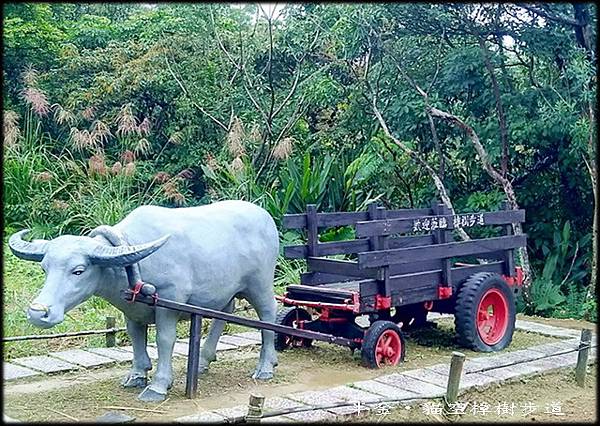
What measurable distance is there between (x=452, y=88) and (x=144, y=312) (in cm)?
575

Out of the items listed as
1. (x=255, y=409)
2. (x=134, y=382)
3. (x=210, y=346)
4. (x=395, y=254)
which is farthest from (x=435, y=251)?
(x=255, y=409)

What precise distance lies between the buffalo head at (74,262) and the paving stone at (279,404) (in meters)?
1.19

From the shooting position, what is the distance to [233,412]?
4449 millimetres

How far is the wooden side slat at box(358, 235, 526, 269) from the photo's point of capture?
566 centimetres

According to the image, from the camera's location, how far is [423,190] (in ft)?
33.6

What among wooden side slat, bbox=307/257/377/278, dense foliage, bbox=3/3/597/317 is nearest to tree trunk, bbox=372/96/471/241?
dense foliage, bbox=3/3/597/317

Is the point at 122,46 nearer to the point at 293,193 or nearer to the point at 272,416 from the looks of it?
the point at 293,193

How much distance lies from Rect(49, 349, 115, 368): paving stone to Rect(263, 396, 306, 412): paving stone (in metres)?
1.72

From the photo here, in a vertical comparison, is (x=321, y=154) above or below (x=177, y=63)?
below

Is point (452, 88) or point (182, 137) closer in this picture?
point (452, 88)

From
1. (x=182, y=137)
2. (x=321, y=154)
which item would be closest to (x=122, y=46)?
(x=182, y=137)

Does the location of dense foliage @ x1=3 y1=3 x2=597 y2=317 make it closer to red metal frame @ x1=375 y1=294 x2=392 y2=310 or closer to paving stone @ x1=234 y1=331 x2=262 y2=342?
paving stone @ x1=234 y1=331 x2=262 y2=342

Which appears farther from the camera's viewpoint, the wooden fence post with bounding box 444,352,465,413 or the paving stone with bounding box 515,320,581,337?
the paving stone with bounding box 515,320,581,337

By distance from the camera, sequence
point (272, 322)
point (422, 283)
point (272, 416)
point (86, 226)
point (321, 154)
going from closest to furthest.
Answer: point (272, 416) < point (272, 322) < point (422, 283) < point (86, 226) < point (321, 154)
